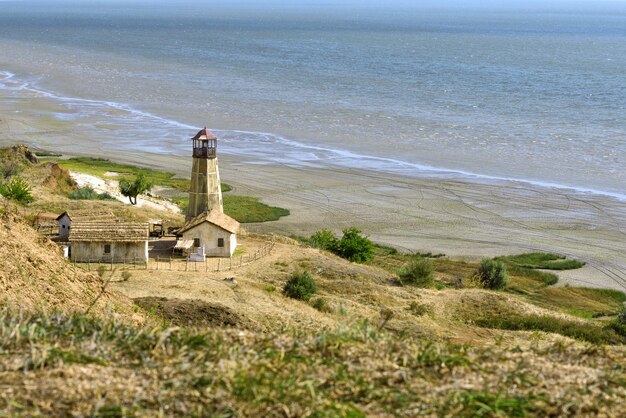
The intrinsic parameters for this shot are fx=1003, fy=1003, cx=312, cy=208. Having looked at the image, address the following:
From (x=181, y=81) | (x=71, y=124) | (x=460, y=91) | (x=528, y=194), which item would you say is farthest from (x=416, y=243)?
(x=181, y=81)

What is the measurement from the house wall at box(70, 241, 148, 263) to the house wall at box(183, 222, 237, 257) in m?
2.30

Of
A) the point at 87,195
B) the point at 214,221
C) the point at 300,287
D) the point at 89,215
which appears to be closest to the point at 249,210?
the point at 87,195

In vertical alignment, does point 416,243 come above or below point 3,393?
below

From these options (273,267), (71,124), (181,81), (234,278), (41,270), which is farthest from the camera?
(181,81)

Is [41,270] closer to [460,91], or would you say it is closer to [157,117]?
[157,117]

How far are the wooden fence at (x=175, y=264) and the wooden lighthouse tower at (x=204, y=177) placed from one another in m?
2.36

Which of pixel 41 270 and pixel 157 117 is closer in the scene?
pixel 41 270

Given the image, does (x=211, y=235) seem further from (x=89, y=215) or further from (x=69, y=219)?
(x=69, y=219)

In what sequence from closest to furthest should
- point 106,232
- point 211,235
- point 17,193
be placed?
1. point 106,232
2. point 211,235
3. point 17,193

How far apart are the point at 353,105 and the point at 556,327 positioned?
6243cm

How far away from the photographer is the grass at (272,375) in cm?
1060

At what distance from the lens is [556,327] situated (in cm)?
2870

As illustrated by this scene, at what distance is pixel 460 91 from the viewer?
102 m

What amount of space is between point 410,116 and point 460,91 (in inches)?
780
